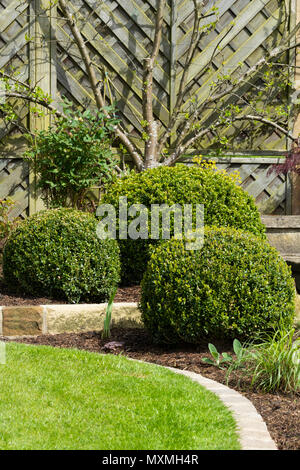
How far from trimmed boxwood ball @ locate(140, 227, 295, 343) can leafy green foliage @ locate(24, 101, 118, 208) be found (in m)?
2.59

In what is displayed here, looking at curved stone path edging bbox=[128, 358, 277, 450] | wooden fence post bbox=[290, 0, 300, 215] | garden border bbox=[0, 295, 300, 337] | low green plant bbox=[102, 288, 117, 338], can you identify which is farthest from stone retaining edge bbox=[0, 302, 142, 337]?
wooden fence post bbox=[290, 0, 300, 215]

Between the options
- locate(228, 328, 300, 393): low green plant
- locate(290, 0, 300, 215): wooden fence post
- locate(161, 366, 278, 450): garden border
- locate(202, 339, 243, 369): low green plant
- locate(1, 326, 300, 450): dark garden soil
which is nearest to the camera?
locate(161, 366, 278, 450): garden border

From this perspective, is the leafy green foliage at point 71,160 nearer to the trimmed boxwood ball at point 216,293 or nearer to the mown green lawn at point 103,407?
the trimmed boxwood ball at point 216,293

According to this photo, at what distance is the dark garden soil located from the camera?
2.81m

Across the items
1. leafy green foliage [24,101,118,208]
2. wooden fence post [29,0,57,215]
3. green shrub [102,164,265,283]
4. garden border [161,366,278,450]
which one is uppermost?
wooden fence post [29,0,57,215]

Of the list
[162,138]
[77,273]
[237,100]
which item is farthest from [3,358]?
[237,100]

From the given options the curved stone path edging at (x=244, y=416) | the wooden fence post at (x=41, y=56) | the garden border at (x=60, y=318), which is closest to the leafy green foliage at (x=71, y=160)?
the wooden fence post at (x=41, y=56)

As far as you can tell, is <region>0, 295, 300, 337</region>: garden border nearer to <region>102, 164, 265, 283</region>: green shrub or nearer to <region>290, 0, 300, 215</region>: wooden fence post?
<region>102, 164, 265, 283</region>: green shrub

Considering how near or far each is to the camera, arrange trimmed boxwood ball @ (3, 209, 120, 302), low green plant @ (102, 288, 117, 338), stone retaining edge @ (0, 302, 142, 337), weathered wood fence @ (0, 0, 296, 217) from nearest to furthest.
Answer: low green plant @ (102, 288, 117, 338)
stone retaining edge @ (0, 302, 142, 337)
trimmed boxwood ball @ (3, 209, 120, 302)
weathered wood fence @ (0, 0, 296, 217)

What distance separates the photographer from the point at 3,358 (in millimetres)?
3688

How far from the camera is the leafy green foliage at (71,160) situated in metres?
6.46

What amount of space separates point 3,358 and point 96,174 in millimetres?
3664

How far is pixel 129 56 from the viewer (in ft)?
24.8

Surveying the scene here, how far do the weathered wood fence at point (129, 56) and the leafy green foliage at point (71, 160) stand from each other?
65cm
